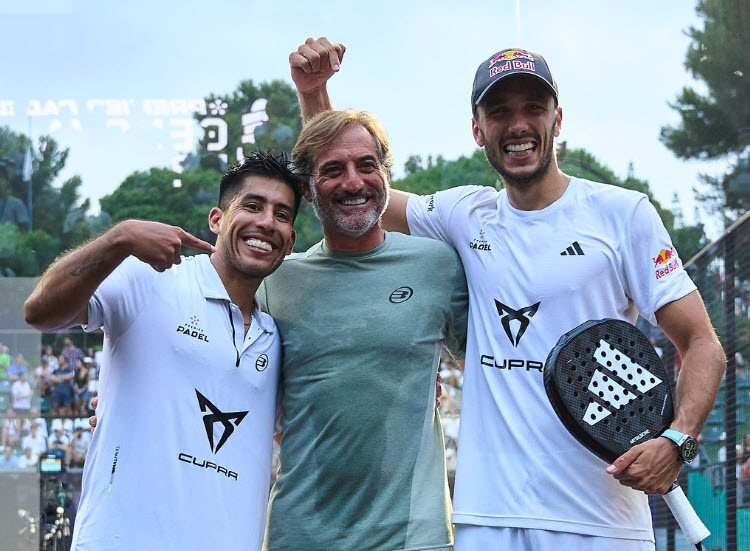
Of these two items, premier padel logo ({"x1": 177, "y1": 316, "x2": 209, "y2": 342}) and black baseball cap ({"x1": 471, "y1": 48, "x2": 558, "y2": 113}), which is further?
black baseball cap ({"x1": 471, "y1": 48, "x2": 558, "y2": 113})

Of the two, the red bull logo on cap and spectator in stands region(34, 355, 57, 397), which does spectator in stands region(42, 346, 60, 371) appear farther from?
the red bull logo on cap

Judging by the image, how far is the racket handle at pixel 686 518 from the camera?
3107 millimetres

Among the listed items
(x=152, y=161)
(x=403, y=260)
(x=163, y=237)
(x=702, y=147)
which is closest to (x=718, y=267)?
(x=403, y=260)

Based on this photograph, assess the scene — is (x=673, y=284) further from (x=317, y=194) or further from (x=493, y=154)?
(x=317, y=194)

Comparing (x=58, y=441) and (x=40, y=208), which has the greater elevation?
(x=40, y=208)

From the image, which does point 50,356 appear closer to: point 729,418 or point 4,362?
point 4,362

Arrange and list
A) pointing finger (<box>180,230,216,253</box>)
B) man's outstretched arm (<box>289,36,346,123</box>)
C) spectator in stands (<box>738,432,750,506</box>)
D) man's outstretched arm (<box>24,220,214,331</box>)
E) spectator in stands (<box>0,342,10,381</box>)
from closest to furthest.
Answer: man's outstretched arm (<box>24,220,214,331</box>) → pointing finger (<box>180,230,216,253</box>) → man's outstretched arm (<box>289,36,346,123</box>) → spectator in stands (<box>738,432,750,506</box>) → spectator in stands (<box>0,342,10,381</box>)

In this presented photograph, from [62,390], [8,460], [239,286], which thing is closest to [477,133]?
[239,286]

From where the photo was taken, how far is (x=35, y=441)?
14211 millimetres

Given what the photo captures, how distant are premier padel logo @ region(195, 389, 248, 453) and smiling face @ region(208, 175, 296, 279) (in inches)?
20.4

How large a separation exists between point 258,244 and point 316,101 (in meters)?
0.88

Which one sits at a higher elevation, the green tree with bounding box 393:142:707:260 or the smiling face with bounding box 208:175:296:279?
the green tree with bounding box 393:142:707:260

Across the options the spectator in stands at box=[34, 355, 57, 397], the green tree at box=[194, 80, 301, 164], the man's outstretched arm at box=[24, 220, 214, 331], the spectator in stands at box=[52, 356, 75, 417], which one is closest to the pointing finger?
the man's outstretched arm at box=[24, 220, 214, 331]

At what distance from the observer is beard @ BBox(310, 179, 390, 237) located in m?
3.71
